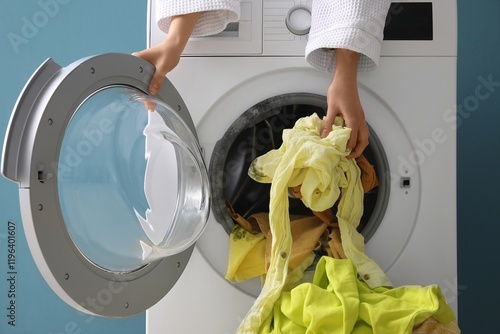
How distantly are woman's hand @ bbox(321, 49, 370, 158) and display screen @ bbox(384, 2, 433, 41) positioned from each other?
0.36ft

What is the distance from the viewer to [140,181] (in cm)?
110

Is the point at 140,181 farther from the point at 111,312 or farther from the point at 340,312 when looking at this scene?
the point at 340,312

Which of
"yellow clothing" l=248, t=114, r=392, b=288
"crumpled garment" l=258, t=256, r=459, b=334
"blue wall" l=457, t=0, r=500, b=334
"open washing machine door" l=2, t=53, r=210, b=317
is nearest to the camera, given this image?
"open washing machine door" l=2, t=53, r=210, b=317

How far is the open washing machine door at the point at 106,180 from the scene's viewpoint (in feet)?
2.72

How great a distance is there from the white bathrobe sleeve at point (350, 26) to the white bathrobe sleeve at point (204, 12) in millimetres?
154

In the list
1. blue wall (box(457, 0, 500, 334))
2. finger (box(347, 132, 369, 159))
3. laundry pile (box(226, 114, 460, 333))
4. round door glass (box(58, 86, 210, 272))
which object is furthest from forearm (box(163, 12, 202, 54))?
blue wall (box(457, 0, 500, 334))

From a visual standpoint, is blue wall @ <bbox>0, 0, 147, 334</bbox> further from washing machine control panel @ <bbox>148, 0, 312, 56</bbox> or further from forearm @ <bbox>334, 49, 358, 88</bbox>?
forearm @ <bbox>334, 49, 358, 88</bbox>

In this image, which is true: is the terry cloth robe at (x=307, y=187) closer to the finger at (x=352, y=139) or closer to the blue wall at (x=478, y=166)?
the finger at (x=352, y=139)

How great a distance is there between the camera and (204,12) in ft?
3.95

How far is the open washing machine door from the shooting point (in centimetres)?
83

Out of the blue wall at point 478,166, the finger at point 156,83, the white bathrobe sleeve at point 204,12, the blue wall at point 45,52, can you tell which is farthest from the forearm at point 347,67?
the blue wall at point 45,52

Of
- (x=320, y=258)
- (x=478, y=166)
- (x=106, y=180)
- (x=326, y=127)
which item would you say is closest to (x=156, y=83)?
(x=106, y=180)

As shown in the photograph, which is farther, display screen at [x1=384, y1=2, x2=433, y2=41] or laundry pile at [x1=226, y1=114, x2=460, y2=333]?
display screen at [x1=384, y1=2, x2=433, y2=41]

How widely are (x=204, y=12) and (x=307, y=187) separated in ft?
1.23
